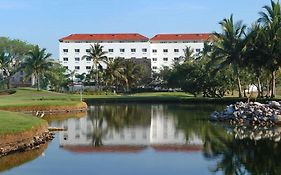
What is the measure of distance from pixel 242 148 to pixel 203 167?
18.6 ft

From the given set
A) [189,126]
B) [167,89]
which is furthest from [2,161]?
[167,89]

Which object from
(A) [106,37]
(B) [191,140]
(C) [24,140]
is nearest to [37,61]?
(B) [191,140]

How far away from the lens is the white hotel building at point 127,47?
527ft

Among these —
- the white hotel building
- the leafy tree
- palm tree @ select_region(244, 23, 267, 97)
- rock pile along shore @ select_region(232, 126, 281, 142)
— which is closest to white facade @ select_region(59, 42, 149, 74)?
the white hotel building

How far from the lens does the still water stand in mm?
21141

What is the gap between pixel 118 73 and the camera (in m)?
105

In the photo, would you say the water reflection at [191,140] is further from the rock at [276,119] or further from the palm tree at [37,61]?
the palm tree at [37,61]

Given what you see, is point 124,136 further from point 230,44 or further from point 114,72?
point 114,72

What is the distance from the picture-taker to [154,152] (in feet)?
85.0

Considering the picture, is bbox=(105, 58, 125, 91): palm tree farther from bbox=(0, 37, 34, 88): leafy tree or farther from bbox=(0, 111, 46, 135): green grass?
bbox=(0, 111, 46, 135): green grass

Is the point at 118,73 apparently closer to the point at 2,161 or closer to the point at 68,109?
the point at 68,109

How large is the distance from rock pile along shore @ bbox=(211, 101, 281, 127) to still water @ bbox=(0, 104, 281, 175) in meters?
2.79

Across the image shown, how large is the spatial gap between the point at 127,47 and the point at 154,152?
137381 mm

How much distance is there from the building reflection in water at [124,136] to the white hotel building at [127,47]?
116 metres
